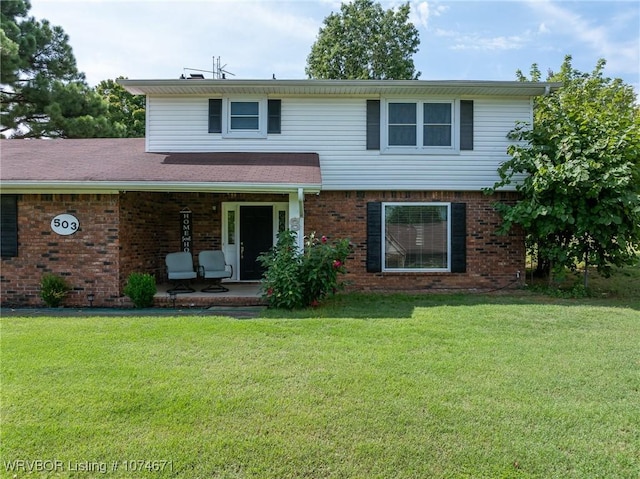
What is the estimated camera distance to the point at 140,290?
7.97 metres

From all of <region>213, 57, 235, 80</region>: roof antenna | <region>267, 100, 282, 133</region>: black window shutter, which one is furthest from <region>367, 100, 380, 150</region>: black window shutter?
<region>213, 57, 235, 80</region>: roof antenna

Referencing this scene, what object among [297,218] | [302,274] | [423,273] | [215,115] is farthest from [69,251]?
[423,273]

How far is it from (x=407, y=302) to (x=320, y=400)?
4.98 meters

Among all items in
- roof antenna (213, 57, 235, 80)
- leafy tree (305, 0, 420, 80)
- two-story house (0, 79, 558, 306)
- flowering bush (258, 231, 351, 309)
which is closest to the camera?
flowering bush (258, 231, 351, 309)

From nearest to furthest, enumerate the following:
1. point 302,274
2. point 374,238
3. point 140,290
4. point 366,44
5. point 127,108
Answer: point 302,274 → point 140,290 → point 374,238 → point 127,108 → point 366,44

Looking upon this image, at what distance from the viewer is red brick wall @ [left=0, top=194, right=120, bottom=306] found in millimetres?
8195

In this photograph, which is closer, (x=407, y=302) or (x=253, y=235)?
(x=407, y=302)

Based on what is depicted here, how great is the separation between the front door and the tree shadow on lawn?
2.68m

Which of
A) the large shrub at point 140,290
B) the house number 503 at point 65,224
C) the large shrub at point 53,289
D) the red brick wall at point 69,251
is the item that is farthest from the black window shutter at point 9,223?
the large shrub at point 140,290

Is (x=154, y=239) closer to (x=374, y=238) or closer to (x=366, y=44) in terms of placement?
(x=374, y=238)

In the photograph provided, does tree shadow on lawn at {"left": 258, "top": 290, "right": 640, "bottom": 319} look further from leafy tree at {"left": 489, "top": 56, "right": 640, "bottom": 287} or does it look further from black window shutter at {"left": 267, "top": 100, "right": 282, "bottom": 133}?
black window shutter at {"left": 267, "top": 100, "right": 282, "bottom": 133}

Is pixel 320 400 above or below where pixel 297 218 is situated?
below

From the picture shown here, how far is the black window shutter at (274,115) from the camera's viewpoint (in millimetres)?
9977

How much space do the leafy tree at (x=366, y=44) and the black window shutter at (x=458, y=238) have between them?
19479 millimetres
